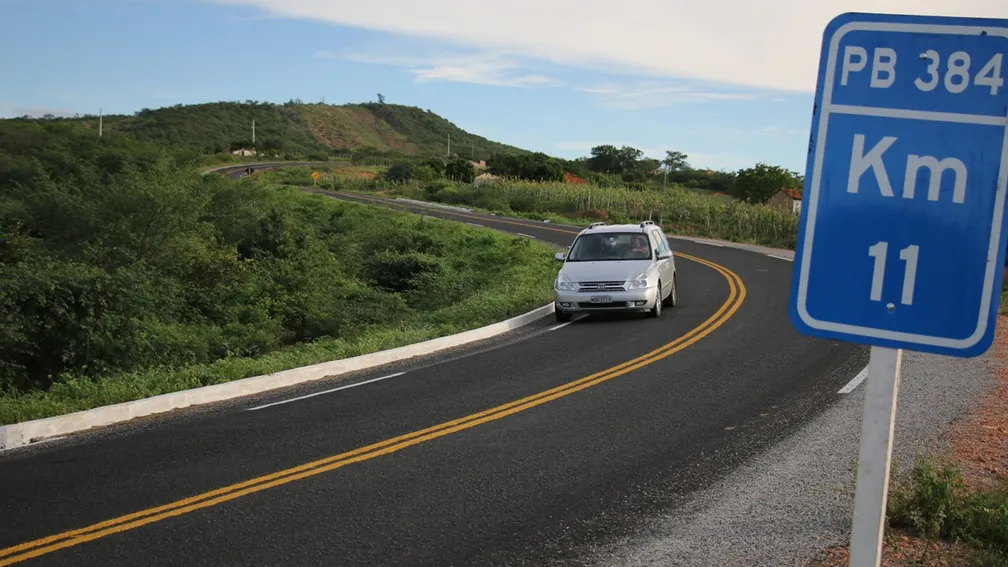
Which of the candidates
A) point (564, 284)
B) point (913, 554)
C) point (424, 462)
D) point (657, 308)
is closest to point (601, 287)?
point (564, 284)

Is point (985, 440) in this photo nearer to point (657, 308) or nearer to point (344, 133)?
point (657, 308)

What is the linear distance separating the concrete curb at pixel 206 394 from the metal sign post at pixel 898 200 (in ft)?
29.3

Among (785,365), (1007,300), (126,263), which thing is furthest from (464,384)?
(126,263)

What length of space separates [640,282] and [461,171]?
249ft

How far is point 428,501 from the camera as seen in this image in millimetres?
7309

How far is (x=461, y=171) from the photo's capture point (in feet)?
305

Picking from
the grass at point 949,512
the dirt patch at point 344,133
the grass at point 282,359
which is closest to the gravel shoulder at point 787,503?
the grass at point 949,512

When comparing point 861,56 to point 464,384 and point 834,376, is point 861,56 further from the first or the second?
point 834,376

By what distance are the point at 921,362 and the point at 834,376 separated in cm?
220

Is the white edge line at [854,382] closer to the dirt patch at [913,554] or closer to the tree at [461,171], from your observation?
Answer: the dirt patch at [913,554]

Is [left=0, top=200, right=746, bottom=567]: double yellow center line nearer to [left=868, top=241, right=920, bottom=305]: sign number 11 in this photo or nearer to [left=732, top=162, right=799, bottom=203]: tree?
[left=868, top=241, right=920, bottom=305]: sign number 11

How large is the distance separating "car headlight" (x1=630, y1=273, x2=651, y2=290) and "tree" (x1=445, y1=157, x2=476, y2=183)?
241 feet

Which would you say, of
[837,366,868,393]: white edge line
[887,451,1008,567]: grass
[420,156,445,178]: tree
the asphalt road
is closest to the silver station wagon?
the asphalt road

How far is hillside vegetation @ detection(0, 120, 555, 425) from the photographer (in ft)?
61.8
